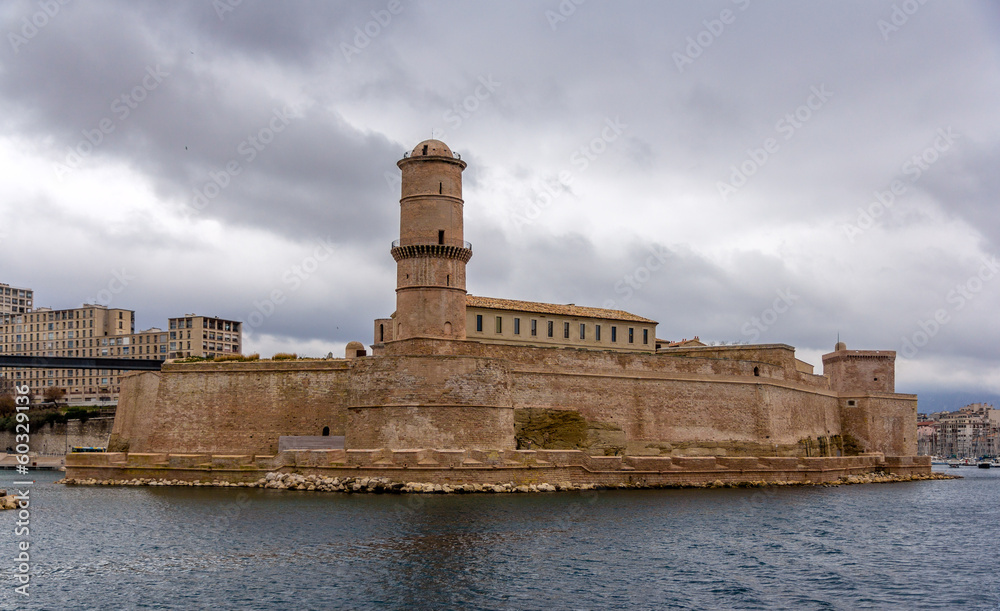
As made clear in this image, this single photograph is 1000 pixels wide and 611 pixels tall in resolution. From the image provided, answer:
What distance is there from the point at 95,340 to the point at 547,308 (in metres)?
Answer: 57.4

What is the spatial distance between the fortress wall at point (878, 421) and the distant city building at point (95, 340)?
5162 cm

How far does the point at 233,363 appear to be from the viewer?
3212 centimetres

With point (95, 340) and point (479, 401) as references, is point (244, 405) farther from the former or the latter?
point (95, 340)

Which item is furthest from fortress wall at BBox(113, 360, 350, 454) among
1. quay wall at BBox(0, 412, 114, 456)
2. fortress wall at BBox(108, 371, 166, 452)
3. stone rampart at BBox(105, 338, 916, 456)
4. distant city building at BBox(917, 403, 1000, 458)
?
distant city building at BBox(917, 403, 1000, 458)

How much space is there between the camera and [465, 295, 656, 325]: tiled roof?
34.4 meters

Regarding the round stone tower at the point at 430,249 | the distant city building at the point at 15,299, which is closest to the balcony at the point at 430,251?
the round stone tower at the point at 430,249

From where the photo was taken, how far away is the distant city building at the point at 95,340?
259 feet

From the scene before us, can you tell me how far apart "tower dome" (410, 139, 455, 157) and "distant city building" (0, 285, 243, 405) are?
1977 inches

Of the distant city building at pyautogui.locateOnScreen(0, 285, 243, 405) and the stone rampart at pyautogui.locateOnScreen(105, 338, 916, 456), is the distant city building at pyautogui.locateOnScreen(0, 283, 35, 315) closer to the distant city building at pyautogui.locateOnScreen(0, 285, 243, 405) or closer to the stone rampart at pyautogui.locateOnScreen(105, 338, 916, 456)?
the distant city building at pyautogui.locateOnScreen(0, 285, 243, 405)

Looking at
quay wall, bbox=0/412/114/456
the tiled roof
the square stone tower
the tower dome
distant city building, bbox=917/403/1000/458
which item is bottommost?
distant city building, bbox=917/403/1000/458

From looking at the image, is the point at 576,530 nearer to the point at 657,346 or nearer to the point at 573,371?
the point at 573,371

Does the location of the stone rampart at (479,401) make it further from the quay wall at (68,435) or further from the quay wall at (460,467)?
the quay wall at (68,435)

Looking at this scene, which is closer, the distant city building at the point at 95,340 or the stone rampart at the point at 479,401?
the stone rampart at the point at 479,401

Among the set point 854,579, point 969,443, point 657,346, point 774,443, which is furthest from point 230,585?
point 969,443
